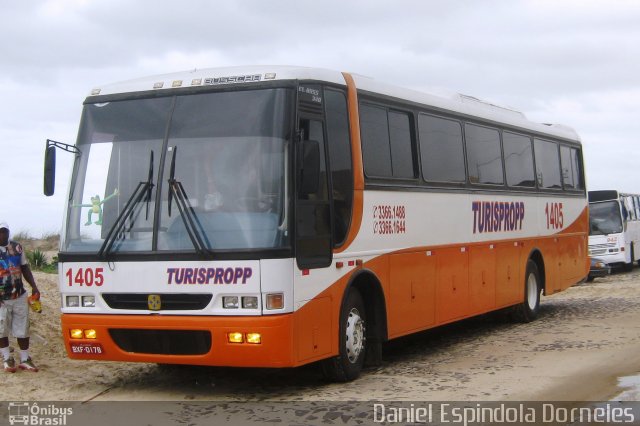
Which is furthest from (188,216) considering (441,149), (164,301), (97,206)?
(441,149)

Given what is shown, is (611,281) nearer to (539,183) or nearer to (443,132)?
(539,183)

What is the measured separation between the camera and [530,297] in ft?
55.9

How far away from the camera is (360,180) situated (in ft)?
34.9

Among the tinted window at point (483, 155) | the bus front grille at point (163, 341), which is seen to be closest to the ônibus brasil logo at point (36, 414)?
the bus front grille at point (163, 341)

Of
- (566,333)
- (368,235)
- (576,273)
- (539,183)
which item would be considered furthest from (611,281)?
(368,235)

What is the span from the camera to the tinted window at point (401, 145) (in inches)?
463

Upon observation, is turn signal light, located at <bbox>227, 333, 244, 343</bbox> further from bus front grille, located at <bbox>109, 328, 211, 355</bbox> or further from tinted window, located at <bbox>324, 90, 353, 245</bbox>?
tinted window, located at <bbox>324, 90, 353, 245</bbox>

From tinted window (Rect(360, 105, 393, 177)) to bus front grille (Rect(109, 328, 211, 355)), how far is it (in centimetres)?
289

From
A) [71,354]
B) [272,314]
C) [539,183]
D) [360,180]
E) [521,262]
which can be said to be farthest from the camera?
[539,183]

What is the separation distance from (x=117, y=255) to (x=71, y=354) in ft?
4.13

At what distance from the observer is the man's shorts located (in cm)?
1078

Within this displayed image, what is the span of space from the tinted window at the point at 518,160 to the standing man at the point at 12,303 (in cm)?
834

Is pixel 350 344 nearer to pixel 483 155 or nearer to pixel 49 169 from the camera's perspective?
pixel 49 169

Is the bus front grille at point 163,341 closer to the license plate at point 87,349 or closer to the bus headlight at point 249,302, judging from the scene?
the license plate at point 87,349
